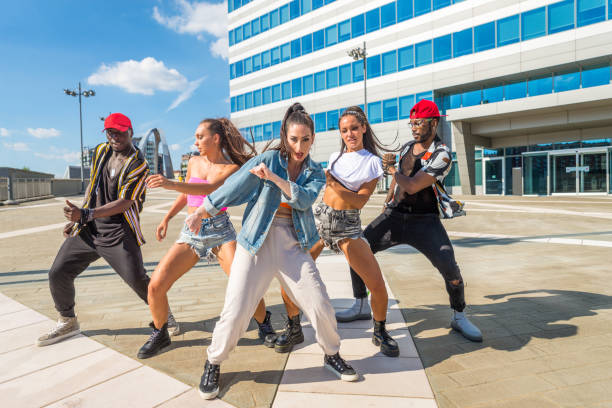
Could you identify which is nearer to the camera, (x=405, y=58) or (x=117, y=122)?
(x=117, y=122)

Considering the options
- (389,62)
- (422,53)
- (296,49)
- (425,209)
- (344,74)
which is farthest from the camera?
(296,49)

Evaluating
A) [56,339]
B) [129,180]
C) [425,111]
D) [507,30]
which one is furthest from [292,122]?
[507,30]

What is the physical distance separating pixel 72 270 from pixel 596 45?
26285 mm

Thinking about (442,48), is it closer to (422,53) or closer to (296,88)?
(422,53)

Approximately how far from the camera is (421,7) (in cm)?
2648

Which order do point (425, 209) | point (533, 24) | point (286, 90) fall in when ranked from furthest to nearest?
point (286, 90)
point (533, 24)
point (425, 209)

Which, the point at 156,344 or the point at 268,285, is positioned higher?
the point at 268,285

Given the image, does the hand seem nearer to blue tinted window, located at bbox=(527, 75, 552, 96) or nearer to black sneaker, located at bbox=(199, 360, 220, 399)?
black sneaker, located at bbox=(199, 360, 220, 399)

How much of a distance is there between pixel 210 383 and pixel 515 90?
26458 mm

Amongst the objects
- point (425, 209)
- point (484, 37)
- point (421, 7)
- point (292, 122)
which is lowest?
point (425, 209)

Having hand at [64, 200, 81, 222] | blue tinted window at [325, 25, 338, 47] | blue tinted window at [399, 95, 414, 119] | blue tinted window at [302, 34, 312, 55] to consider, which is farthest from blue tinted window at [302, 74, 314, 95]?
hand at [64, 200, 81, 222]

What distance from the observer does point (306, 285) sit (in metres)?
2.47

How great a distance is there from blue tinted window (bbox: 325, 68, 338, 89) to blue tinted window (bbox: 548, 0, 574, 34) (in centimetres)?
1507

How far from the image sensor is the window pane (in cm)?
3057
